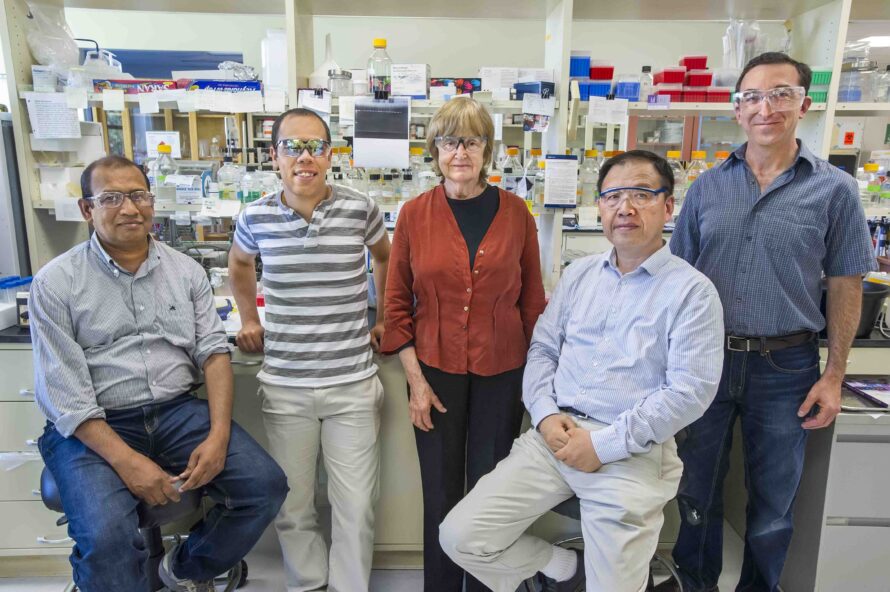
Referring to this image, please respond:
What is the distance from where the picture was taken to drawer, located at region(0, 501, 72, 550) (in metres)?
1.90

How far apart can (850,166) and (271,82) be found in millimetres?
3724

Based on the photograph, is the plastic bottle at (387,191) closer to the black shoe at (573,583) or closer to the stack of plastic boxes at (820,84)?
the black shoe at (573,583)

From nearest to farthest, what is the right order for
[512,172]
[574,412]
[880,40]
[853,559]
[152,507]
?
[152,507] < [574,412] < [853,559] < [512,172] < [880,40]

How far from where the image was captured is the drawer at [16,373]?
5.86 ft

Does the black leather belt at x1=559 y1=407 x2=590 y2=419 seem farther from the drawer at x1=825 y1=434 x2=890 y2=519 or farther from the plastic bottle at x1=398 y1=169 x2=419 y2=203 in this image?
the plastic bottle at x1=398 y1=169 x2=419 y2=203

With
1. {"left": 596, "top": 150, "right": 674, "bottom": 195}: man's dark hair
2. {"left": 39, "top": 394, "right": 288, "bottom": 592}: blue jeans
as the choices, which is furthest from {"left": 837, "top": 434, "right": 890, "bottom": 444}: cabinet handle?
{"left": 39, "top": 394, "right": 288, "bottom": 592}: blue jeans

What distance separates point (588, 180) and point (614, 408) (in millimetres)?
1124

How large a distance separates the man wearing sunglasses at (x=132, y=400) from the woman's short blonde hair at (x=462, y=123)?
799mm

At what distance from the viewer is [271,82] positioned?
223cm

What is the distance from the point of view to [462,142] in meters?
1.52

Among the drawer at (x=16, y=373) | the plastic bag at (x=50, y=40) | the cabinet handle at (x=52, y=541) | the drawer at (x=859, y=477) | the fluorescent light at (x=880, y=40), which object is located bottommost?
the cabinet handle at (x=52, y=541)

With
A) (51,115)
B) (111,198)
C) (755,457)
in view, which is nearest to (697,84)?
(755,457)

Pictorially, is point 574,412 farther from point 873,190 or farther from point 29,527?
point 29,527

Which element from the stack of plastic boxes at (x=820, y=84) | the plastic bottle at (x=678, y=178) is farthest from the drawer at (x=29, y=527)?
the stack of plastic boxes at (x=820, y=84)
